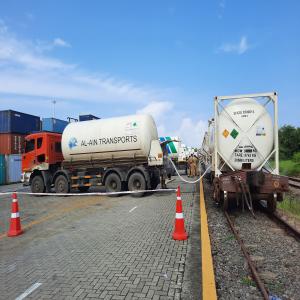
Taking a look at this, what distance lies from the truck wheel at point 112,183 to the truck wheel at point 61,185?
2140 mm

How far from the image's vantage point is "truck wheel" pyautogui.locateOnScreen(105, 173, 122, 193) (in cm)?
1394

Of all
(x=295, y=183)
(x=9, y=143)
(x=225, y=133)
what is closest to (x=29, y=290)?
(x=225, y=133)

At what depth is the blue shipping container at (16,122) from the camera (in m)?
24.4

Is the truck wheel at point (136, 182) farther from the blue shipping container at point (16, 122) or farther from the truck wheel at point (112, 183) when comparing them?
the blue shipping container at point (16, 122)

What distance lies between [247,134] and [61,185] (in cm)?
929

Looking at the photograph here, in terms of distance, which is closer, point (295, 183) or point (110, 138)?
point (110, 138)

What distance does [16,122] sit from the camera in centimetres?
2505

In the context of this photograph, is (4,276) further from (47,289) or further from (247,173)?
(247,173)

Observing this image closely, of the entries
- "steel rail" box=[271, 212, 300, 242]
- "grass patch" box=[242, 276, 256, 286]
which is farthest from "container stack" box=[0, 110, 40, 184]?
"grass patch" box=[242, 276, 256, 286]

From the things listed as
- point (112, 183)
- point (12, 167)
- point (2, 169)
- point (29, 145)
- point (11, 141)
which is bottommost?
point (112, 183)

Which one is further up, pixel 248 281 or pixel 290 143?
pixel 290 143

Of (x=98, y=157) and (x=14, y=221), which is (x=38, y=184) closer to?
(x=98, y=157)

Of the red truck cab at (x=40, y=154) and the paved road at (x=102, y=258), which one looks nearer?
the paved road at (x=102, y=258)

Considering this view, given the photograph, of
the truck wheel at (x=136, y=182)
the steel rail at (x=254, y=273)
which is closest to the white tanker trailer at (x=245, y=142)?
the steel rail at (x=254, y=273)
